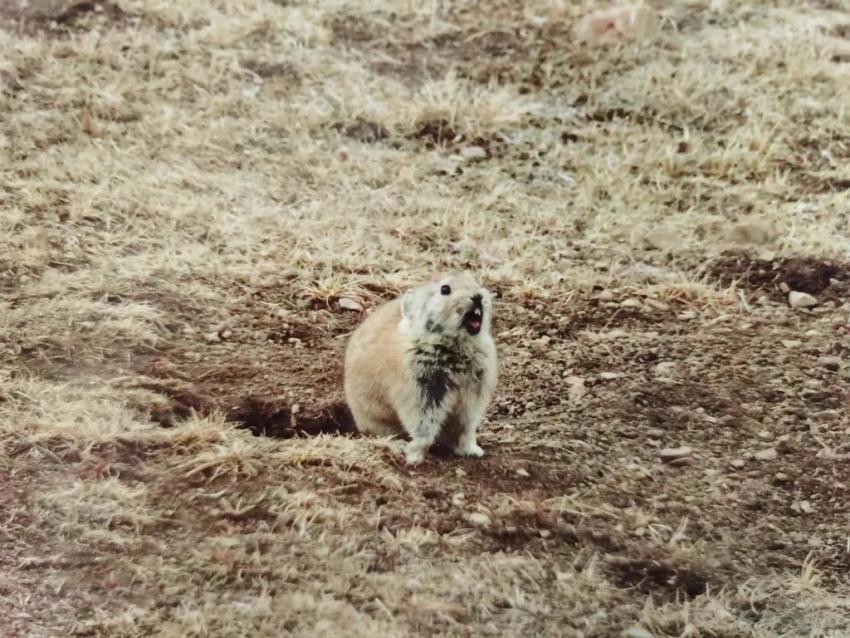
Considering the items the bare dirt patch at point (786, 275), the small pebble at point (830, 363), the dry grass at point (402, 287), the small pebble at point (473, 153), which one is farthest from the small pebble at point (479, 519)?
the small pebble at point (473, 153)

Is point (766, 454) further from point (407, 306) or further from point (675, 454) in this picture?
point (407, 306)

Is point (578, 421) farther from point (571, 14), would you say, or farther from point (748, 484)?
point (571, 14)

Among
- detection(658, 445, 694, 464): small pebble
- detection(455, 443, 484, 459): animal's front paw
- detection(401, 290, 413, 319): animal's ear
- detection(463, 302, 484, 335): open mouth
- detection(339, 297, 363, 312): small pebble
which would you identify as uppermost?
detection(463, 302, 484, 335): open mouth

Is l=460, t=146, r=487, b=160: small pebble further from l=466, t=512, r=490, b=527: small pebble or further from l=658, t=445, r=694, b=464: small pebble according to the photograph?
l=466, t=512, r=490, b=527: small pebble

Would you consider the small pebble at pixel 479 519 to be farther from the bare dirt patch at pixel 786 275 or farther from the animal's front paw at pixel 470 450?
the bare dirt patch at pixel 786 275

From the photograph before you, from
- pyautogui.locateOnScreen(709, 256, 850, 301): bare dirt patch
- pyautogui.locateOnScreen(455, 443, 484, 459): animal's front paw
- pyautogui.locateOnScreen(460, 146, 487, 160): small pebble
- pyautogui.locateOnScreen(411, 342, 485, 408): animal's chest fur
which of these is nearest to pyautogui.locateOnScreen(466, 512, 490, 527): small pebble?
pyautogui.locateOnScreen(455, 443, 484, 459): animal's front paw

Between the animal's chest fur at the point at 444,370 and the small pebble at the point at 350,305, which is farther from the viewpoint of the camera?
the small pebble at the point at 350,305
